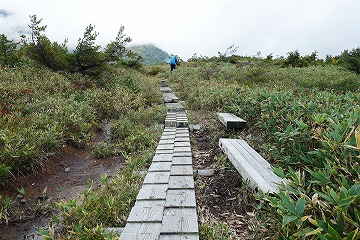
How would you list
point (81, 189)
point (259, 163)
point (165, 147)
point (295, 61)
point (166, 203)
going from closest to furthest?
point (166, 203) → point (259, 163) → point (81, 189) → point (165, 147) → point (295, 61)

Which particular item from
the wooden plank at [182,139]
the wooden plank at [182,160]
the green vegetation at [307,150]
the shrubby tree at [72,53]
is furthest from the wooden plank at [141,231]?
the shrubby tree at [72,53]

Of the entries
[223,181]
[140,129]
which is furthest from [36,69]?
[223,181]

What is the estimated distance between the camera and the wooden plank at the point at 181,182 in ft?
10.3

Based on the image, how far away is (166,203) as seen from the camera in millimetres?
2768

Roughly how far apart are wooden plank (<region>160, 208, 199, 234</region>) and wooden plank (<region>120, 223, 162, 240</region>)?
0.07 m

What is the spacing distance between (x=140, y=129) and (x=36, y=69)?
238 inches

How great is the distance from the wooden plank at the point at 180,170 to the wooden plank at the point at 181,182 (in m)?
0.12

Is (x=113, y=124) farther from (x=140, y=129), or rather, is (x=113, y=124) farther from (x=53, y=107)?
(x=53, y=107)

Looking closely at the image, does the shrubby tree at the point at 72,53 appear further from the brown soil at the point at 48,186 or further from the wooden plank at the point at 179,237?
the wooden plank at the point at 179,237

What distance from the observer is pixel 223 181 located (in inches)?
146

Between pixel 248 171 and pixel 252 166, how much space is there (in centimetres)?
20

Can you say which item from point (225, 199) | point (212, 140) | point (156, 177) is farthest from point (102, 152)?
point (225, 199)

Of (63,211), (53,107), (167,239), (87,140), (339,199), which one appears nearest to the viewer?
(339,199)

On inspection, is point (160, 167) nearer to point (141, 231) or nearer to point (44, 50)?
point (141, 231)
